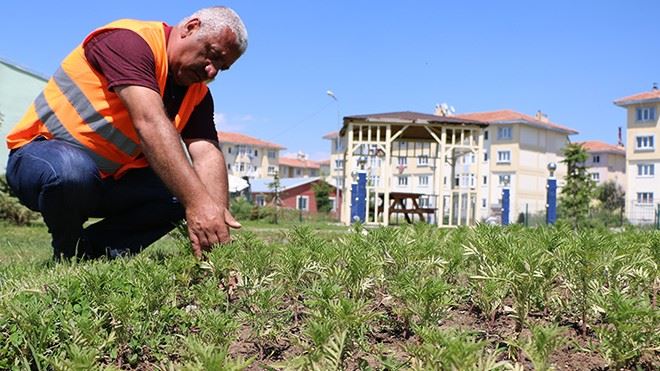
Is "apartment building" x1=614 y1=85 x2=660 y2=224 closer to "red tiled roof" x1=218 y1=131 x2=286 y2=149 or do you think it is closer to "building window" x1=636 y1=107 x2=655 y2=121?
"building window" x1=636 y1=107 x2=655 y2=121

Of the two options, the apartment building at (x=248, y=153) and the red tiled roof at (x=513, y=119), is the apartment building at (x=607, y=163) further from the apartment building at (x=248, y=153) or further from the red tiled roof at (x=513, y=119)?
the apartment building at (x=248, y=153)

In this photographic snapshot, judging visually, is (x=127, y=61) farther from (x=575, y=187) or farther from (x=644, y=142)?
(x=644, y=142)

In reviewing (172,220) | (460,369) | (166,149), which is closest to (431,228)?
(172,220)

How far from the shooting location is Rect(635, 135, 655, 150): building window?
159 feet

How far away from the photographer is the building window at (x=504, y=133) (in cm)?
5709

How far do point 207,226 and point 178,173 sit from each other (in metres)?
0.22

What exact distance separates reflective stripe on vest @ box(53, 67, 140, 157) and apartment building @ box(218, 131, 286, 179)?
256ft

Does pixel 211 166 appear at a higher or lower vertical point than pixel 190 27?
lower

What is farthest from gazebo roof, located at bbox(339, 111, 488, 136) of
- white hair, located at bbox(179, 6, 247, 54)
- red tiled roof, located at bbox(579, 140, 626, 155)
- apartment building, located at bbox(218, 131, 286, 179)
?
apartment building, located at bbox(218, 131, 286, 179)

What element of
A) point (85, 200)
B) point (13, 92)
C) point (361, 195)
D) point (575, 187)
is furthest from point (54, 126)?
point (575, 187)

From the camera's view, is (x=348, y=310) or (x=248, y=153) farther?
(x=248, y=153)

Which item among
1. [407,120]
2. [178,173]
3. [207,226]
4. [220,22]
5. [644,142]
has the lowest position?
[207,226]

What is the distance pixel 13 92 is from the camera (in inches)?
997

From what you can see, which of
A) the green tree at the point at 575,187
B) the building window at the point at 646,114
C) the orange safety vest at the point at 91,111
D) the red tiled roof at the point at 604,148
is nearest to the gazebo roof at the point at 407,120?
the green tree at the point at 575,187
